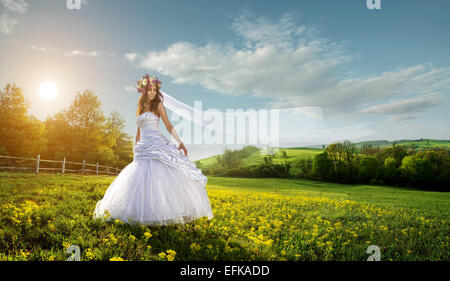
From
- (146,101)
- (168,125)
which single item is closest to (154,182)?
(168,125)

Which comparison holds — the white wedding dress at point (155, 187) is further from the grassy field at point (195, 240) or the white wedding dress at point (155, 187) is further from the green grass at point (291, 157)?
the green grass at point (291, 157)

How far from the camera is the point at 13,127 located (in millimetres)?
11359

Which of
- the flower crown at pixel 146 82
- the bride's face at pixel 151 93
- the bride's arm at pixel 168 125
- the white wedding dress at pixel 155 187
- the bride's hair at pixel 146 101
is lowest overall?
the white wedding dress at pixel 155 187

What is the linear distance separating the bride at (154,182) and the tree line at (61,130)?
27.6ft

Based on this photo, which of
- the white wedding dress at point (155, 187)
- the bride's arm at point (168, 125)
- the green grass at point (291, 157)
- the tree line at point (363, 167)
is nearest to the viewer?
the white wedding dress at point (155, 187)

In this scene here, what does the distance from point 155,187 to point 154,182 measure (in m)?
0.11

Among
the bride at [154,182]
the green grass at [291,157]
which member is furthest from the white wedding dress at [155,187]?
the green grass at [291,157]

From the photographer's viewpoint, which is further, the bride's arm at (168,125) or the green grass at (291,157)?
the green grass at (291,157)

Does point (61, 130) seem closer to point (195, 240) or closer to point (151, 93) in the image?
point (151, 93)

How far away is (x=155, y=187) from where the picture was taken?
14.9 ft

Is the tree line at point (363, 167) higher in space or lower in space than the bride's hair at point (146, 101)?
lower

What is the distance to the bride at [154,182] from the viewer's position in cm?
443

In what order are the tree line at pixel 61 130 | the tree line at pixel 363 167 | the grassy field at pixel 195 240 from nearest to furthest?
1. the grassy field at pixel 195 240
2. the tree line at pixel 61 130
3. the tree line at pixel 363 167
